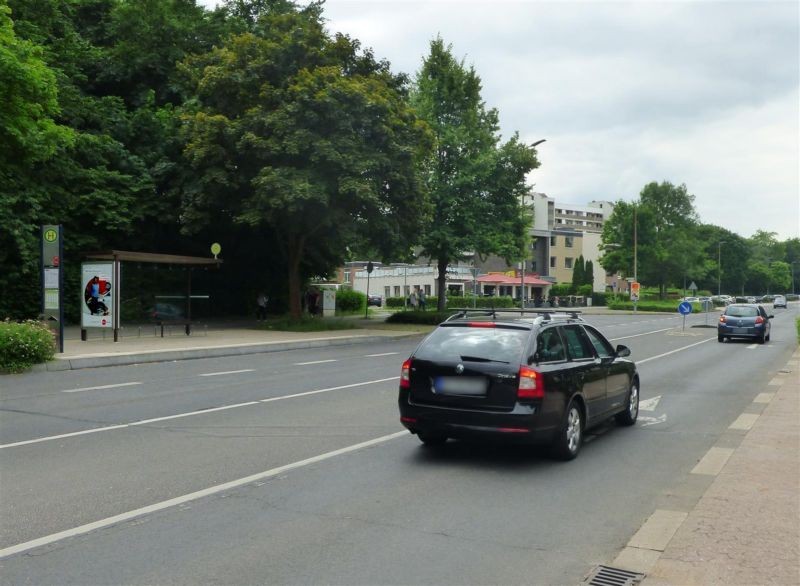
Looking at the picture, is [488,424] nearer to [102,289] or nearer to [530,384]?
[530,384]

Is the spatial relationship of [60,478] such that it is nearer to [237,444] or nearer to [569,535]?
[237,444]

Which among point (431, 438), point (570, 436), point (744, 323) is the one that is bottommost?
point (431, 438)

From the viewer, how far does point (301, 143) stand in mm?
25375

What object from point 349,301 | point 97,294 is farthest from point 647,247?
point 97,294

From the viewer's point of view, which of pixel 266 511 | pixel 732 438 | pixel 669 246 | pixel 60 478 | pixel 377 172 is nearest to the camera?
pixel 266 511

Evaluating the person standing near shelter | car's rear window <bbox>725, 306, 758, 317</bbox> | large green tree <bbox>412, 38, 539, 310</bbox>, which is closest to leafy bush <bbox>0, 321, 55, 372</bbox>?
the person standing near shelter

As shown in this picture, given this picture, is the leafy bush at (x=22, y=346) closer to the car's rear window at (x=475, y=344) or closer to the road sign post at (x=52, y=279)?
the road sign post at (x=52, y=279)

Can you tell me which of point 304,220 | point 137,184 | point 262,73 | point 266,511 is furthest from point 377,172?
point 266,511

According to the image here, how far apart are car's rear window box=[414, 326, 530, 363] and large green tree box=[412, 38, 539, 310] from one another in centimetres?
2534

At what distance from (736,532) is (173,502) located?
4.24m

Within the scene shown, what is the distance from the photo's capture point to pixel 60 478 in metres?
6.70

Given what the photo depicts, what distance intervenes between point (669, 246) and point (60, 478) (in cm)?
7686

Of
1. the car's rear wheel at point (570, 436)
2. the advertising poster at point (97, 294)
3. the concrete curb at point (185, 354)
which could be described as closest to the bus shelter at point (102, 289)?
the advertising poster at point (97, 294)

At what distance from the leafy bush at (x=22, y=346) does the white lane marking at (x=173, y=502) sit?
34.1ft
